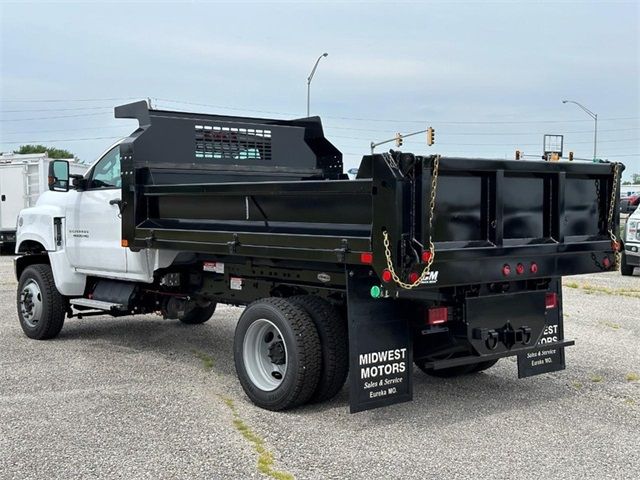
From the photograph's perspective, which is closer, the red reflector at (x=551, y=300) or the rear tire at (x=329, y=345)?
the rear tire at (x=329, y=345)

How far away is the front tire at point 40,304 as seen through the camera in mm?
8500

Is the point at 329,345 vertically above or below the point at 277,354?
above

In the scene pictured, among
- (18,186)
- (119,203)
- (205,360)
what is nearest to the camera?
(119,203)

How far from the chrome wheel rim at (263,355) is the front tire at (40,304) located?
3.44 m

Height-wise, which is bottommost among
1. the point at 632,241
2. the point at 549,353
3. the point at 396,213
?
the point at 549,353

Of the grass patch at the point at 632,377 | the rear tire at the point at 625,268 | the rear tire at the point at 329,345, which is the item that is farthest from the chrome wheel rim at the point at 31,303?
the rear tire at the point at 625,268

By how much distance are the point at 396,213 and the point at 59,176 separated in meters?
4.68

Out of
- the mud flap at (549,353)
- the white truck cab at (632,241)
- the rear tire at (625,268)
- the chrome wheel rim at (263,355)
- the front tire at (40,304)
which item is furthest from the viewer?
the rear tire at (625,268)

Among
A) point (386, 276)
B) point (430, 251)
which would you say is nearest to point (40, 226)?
point (386, 276)

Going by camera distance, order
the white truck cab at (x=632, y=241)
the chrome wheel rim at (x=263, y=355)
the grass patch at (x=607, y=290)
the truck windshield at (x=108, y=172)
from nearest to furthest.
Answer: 1. the chrome wheel rim at (x=263, y=355)
2. the truck windshield at (x=108, y=172)
3. the grass patch at (x=607, y=290)
4. the white truck cab at (x=632, y=241)

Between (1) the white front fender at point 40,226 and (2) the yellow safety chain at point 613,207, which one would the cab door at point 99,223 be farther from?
(2) the yellow safety chain at point 613,207

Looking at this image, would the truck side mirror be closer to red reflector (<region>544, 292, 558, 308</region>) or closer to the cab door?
the cab door

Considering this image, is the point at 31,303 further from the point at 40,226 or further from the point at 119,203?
the point at 119,203

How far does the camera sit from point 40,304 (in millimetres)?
8594
